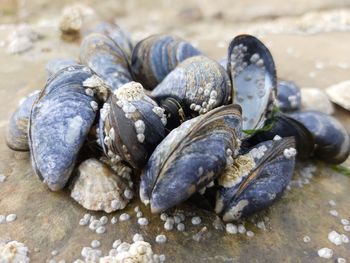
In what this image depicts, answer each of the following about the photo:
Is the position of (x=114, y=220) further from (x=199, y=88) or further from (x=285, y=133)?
(x=285, y=133)

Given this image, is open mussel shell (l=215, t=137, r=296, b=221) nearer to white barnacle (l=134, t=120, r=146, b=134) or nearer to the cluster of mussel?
the cluster of mussel

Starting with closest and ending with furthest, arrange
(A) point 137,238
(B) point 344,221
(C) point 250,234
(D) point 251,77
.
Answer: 1. (A) point 137,238
2. (C) point 250,234
3. (B) point 344,221
4. (D) point 251,77

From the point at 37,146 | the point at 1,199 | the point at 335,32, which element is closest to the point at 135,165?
the point at 37,146

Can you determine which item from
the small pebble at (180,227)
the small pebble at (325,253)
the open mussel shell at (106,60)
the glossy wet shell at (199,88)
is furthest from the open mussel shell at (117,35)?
the small pebble at (325,253)

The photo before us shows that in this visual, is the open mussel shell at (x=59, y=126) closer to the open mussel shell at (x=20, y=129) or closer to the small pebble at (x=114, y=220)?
the open mussel shell at (x=20, y=129)

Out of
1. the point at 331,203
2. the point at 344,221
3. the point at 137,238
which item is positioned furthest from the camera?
the point at 331,203

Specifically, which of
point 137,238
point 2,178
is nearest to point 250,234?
point 137,238

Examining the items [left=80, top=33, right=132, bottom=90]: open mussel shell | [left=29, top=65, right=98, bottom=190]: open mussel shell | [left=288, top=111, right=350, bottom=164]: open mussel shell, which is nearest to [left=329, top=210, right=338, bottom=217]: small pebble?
[left=288, top=111, right=350, bottom=164]: open mussel shell
